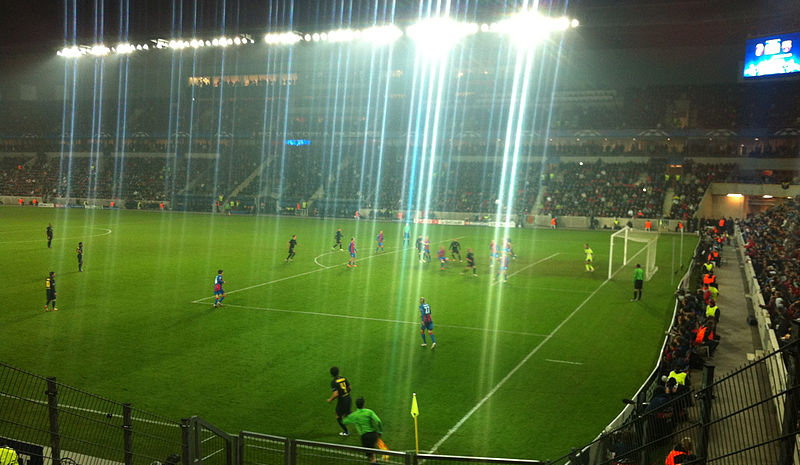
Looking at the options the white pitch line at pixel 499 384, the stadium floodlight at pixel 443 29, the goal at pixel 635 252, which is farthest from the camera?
the stadium floodlight at pixel 443 29

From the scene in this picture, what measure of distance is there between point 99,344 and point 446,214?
48737mm

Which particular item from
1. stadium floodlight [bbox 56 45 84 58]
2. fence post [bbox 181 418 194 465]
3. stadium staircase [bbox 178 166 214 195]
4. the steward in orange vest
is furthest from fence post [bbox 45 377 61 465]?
stadium floodlight [bbox 56 45 84 58]

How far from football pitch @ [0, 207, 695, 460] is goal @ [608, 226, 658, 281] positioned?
0.69 meters

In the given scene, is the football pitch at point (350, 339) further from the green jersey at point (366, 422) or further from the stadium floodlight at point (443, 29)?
the stadium floodlight at point (443, 29)

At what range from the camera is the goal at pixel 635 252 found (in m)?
30.3

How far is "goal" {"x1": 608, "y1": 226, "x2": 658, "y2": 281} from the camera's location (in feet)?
99.3

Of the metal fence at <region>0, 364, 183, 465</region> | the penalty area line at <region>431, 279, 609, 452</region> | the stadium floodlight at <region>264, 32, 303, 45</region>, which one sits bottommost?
the metal fence at <region>0, 364, 183, 465</region>

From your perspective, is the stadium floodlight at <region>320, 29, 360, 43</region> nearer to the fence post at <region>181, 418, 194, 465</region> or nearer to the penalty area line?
the penalty area line

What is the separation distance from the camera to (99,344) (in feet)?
56.4

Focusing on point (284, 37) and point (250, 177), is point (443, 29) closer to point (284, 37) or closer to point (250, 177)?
point (284, 37)

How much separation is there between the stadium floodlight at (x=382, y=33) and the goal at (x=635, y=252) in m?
26.0

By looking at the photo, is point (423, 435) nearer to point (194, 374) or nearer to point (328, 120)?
point (194, 374)

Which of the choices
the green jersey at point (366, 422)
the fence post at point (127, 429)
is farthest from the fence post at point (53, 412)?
the green jersey at point (366, 422)

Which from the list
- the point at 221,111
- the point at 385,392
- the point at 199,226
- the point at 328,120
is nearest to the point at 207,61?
the point at 221,111
